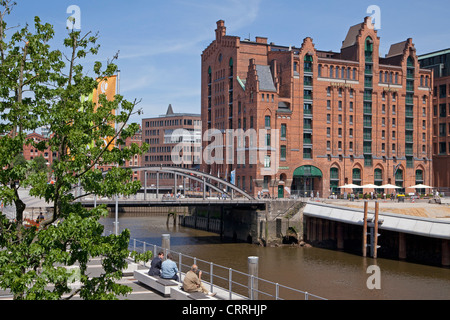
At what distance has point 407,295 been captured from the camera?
1308 inches

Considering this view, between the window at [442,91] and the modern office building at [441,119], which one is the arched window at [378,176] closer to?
the modern office building at [441,119]

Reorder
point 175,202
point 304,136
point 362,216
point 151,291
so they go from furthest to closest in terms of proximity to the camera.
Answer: point 304,136 → point 175,202 → point 362,216 → point 151,291

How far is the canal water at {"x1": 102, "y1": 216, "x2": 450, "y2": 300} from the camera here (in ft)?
111

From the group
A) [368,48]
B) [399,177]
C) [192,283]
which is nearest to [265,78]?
[368,48]

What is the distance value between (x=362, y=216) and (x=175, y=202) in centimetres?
1674

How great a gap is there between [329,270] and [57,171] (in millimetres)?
32027

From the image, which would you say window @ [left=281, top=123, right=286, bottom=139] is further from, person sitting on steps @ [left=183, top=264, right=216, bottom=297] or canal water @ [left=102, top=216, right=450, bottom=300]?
person sitting on steps @ [left=183, top=264, right=216, bottom=297]

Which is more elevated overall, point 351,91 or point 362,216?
point 351,91

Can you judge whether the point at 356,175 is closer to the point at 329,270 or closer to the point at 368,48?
the point at 368,48

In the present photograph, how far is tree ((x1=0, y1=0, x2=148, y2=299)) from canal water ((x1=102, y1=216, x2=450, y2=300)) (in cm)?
2195

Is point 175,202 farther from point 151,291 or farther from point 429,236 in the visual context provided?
point 151,291

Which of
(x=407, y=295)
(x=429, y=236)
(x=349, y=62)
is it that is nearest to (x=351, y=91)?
(x=349, y=62)

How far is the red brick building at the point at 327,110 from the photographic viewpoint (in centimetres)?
7569

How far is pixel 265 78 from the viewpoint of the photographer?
7612cm
